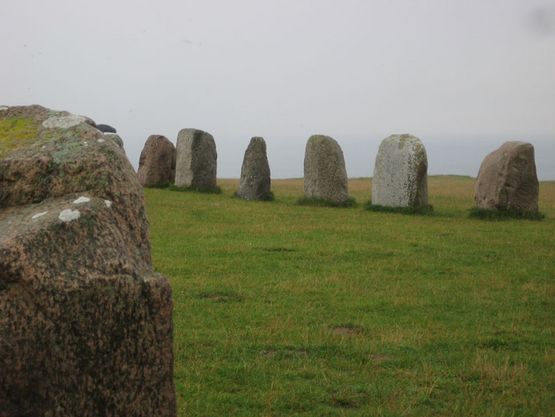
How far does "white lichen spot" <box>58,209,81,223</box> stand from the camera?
474 cm

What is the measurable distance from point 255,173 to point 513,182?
8.06 metres

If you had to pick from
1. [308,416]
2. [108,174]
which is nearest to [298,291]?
[308,416]

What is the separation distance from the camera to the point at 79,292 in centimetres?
445

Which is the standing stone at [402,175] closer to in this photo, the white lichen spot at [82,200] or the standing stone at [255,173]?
the standing stone at [255,173]

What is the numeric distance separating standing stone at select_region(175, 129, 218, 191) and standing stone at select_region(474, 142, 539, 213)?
10.0m

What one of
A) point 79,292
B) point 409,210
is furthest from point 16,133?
point 409,210

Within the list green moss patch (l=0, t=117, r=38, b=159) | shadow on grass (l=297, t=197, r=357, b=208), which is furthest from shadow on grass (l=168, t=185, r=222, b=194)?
green moss patch (l=0, t=117, r=38, b=159)

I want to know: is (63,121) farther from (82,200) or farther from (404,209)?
(404,209)

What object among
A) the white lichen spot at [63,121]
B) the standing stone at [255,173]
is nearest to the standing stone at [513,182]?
the standing stone at [255,173]

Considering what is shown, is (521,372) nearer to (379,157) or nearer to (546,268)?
(546,268)

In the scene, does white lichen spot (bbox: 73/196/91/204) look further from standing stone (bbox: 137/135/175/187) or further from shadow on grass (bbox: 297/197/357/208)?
standing stone (bbox: 137/135/175/187)

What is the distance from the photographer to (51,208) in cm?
495

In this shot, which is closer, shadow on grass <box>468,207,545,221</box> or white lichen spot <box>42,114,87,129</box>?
white lichen spot <box>42,114,87,129</box>

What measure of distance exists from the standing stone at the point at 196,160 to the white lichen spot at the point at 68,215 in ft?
78.8
